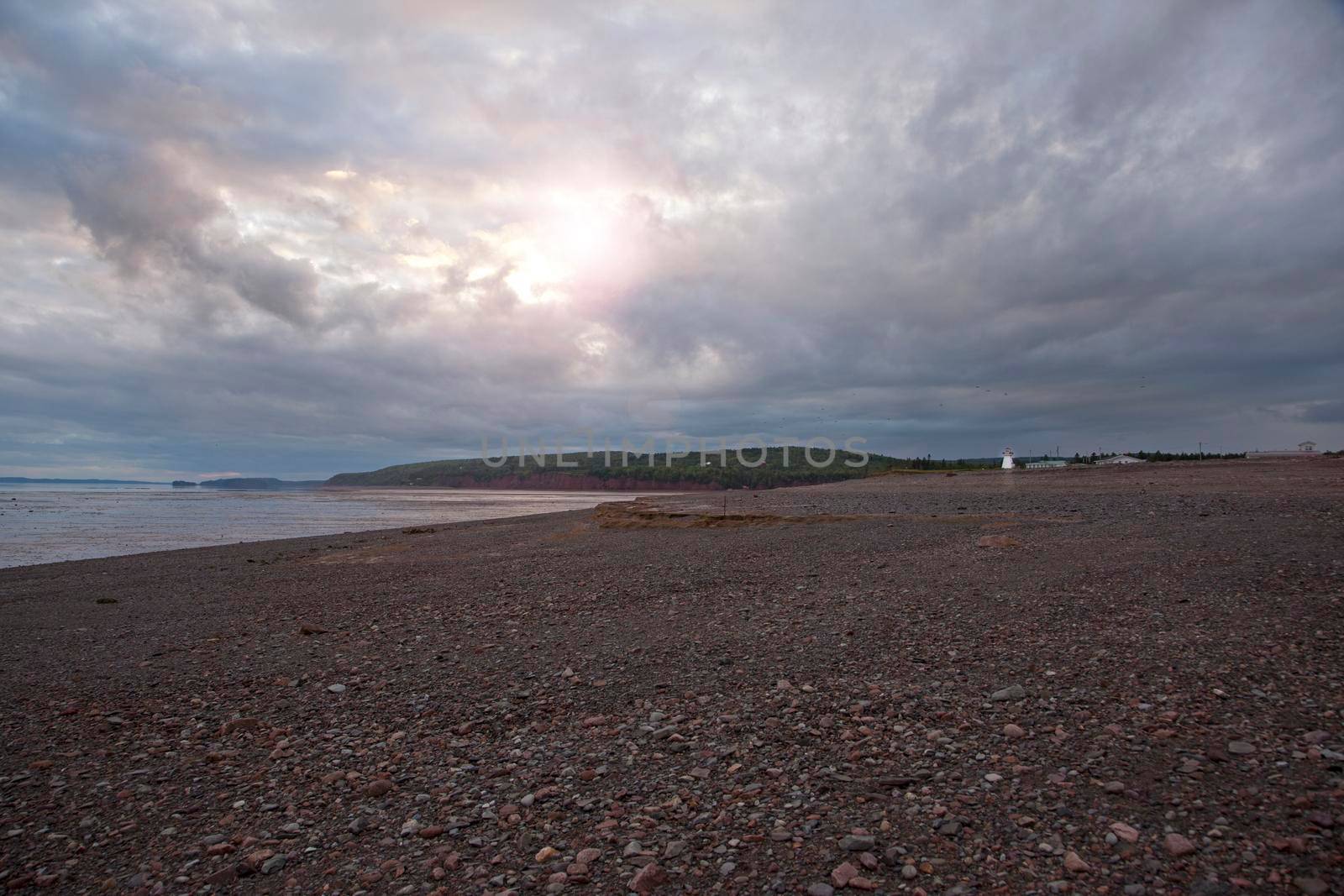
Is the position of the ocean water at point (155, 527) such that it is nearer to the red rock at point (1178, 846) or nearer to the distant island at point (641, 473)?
the red rock at point (1178, 846)

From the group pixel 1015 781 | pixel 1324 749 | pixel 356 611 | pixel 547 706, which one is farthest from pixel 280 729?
pixel 1324 749

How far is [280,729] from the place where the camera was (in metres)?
5.71

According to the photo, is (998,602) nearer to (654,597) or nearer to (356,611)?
(654,597)

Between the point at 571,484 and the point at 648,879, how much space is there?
418 ft

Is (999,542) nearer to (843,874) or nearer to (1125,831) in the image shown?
(1125,831)

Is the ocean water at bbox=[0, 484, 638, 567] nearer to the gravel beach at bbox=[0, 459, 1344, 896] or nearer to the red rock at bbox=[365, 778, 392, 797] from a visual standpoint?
the gravel beach at bbox=[0, 459, 1344, 896]

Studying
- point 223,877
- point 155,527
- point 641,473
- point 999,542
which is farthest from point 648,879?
point 641,473

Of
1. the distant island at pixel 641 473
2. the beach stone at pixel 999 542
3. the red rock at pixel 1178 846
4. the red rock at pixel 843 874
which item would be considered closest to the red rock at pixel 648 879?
the red rock at pixel 843 874

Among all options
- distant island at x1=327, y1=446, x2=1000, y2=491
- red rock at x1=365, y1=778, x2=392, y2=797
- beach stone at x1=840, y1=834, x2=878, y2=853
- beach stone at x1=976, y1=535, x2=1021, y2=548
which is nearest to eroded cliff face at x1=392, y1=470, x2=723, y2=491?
distant island at x1=327, y1=446, x2=1000, y2=491

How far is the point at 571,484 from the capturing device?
424 ft

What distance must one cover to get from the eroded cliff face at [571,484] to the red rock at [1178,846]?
4028 inches

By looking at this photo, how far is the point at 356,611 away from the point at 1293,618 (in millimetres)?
11465

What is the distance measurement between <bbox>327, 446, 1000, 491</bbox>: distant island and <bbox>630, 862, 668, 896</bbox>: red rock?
84.3 m

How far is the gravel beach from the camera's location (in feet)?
11.6
